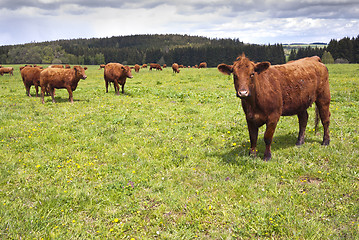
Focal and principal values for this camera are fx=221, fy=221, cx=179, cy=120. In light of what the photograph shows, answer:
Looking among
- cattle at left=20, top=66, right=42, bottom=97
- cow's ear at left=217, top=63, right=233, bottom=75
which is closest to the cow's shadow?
cow's ear at left=217, top=63, right=233, bottom=75

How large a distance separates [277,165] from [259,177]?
0.87 metres

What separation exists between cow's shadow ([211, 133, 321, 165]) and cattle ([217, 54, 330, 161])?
32 cm

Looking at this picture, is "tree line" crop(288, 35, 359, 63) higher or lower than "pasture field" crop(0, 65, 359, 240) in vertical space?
higher

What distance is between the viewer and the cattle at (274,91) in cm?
568

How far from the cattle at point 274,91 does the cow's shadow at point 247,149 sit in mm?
322

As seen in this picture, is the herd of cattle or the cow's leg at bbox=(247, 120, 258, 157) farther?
the cow's leg at bbox=(247, 120, 258, 157)

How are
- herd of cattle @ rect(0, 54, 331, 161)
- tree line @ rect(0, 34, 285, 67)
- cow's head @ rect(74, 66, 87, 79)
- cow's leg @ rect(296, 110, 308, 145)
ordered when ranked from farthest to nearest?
tree line @ rect(0, 34, 285, 67)
cow's head @ rect(74, 66, 87, 79)
cow's leg @ rect(296, 110, 308, 145)
herd of cattle @ rect(0, 54, 331, 161)

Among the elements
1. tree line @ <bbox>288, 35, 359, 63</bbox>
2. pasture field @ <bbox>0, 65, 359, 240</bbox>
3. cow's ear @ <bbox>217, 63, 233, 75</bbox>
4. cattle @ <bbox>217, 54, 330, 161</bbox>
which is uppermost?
tree line @ <bbox>288, 35, 359, 63</bbox>

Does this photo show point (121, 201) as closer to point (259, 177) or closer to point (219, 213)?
point (219, 213)

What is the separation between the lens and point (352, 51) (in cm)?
8212

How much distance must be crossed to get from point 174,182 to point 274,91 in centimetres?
371

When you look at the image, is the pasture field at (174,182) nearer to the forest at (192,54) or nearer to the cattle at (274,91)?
the cattle at (274,91)

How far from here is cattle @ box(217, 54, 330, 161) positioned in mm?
5684

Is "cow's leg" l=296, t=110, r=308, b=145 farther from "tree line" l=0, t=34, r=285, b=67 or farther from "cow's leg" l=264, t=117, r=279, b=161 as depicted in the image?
"tree line" l=0, t=34, r=285, b=67
